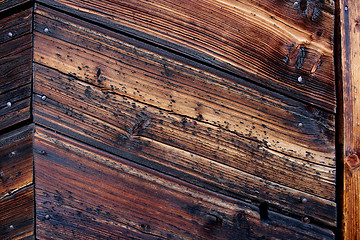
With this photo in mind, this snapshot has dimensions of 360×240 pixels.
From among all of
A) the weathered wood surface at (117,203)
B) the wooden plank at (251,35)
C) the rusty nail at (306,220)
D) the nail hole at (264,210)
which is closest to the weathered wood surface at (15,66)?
the weathered wood surface at (117,203)

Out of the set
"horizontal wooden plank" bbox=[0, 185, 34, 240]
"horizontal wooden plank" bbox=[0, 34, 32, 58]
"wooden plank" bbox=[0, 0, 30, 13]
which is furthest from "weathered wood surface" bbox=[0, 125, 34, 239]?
"wooden plank" bbox=[0, 0, 30, 13]

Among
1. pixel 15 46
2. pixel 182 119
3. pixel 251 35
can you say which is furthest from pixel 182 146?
pixel 15 46

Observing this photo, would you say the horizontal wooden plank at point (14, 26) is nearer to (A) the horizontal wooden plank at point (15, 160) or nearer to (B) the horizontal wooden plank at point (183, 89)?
(B) the horizontal wooden plank at point (183, 89)


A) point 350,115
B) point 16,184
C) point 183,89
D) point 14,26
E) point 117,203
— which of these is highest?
point 350,115

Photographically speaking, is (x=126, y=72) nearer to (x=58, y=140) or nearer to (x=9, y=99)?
(x=58, y=140)

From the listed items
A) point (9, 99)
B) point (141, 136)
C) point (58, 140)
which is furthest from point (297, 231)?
point (9, 99)

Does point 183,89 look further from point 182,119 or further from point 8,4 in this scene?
point 8,4
